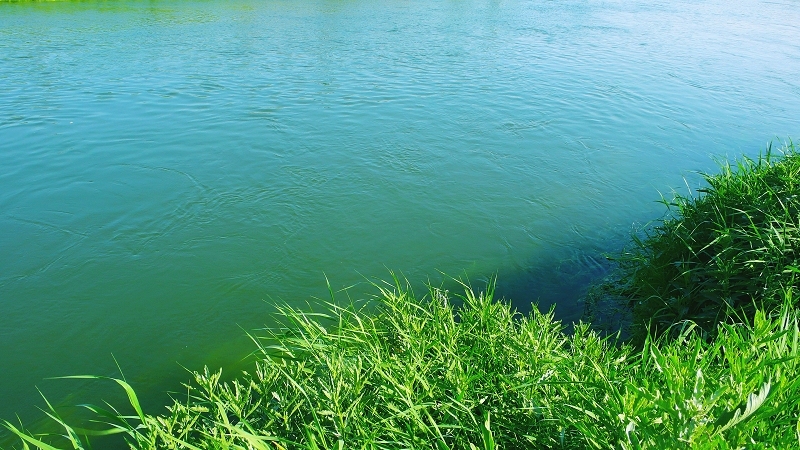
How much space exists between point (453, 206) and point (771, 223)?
124 inches

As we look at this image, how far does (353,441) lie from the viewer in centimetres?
234

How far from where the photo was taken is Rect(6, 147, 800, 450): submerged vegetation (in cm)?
196

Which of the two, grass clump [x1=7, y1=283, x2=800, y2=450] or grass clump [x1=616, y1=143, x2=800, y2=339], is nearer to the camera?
grass clump [x1=7, y1=283, x2=800, y2=450]

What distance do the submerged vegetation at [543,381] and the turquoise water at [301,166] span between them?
1129 millimetres

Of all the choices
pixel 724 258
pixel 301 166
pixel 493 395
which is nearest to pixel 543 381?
pixel 493 395

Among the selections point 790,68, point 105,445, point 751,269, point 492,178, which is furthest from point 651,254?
point 790,68

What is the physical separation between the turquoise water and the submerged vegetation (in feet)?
3.70

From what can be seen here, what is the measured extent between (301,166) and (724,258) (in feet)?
Answer: 15.9

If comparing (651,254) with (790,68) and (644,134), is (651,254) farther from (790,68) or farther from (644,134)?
(790,68)

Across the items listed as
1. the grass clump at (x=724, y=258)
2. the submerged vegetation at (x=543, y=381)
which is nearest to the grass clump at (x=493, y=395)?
the submerged vegetation at (x=543, y=381)

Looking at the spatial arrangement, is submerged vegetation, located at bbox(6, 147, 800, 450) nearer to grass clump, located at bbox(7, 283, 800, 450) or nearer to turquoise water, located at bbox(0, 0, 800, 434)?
grass clump, located at bbox(7, 283, 800, 450)

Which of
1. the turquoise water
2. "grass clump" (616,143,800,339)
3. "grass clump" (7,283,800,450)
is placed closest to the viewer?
"grass clump" (7,283,800,450)

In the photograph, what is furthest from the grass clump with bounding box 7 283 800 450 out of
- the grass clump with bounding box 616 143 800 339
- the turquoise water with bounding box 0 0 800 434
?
the turquoise water with bounding box 0 0 800 434

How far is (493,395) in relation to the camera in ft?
8.51
